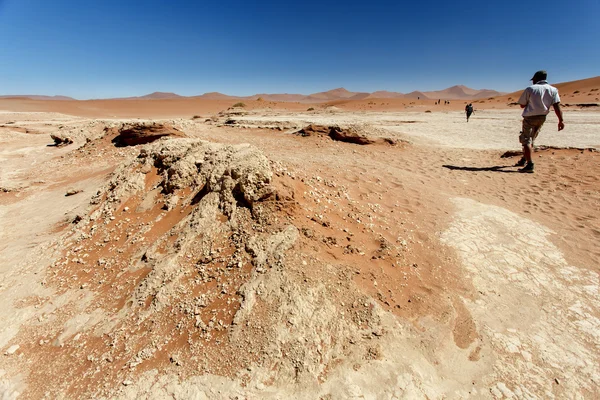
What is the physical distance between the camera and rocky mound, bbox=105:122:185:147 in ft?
27.3

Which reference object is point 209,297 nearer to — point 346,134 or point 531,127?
point 531,127

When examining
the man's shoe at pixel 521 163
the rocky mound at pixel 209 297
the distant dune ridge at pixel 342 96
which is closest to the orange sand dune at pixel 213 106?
the man's shoe at pixel 521 163

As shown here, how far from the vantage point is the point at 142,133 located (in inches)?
335

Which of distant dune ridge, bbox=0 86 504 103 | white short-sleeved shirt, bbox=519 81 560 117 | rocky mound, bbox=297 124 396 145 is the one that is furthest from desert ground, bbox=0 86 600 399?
distant dune ridge, bbox=0 86 504 103

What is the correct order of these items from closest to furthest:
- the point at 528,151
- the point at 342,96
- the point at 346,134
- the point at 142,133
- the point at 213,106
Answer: the point at 528,151 < the point at 142,133 < the point at 346,134 < the point at 213,106 < the point at 342,96

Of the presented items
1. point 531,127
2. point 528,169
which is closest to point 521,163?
point 528,169

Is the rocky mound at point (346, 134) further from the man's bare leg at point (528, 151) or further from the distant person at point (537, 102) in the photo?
the distant person at point (537, 102)

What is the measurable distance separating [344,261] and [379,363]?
959mm

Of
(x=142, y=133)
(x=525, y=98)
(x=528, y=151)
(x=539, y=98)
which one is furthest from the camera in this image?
(x=142, y=133)

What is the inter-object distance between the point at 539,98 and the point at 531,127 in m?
0.63

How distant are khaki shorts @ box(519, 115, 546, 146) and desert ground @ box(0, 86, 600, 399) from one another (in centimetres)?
183

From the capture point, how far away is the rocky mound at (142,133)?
27.3ft

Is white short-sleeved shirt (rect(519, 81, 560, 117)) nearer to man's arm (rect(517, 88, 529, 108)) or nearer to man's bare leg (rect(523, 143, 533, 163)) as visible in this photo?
man's arm (rect(517, 88, 529, 108))

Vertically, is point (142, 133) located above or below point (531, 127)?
below
